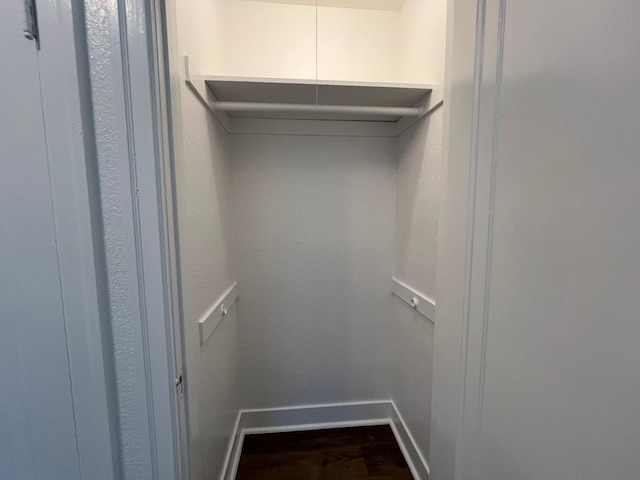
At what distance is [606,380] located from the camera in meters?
0.40

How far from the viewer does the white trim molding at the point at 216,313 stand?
1.06 metres

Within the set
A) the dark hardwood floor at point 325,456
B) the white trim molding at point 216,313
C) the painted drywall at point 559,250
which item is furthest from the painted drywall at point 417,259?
the white trim molding at point 216,313

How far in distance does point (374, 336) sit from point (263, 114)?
1.57m

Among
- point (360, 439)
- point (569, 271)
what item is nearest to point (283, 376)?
point (360, 439)

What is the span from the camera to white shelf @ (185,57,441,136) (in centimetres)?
130

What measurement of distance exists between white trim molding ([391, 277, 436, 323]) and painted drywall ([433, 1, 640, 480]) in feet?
2.11

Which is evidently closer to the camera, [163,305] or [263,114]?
[163,305]

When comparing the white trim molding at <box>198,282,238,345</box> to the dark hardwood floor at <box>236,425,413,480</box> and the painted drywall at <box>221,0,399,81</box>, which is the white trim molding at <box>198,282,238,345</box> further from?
the painted drywall at <box>221,0,399,81</box>

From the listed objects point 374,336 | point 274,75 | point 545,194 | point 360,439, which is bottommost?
point 360,439

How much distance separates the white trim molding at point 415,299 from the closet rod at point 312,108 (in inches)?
36.4

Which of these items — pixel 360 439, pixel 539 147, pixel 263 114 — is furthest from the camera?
pixel 360 439

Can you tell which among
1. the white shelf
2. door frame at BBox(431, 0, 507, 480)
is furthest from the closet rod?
door frame at BBox(431, 0, 507, 480)

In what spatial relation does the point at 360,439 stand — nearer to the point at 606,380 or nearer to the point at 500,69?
the point at 606,380

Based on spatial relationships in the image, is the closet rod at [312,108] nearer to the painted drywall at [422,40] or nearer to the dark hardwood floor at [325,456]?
the painted drywall at [422,40]
